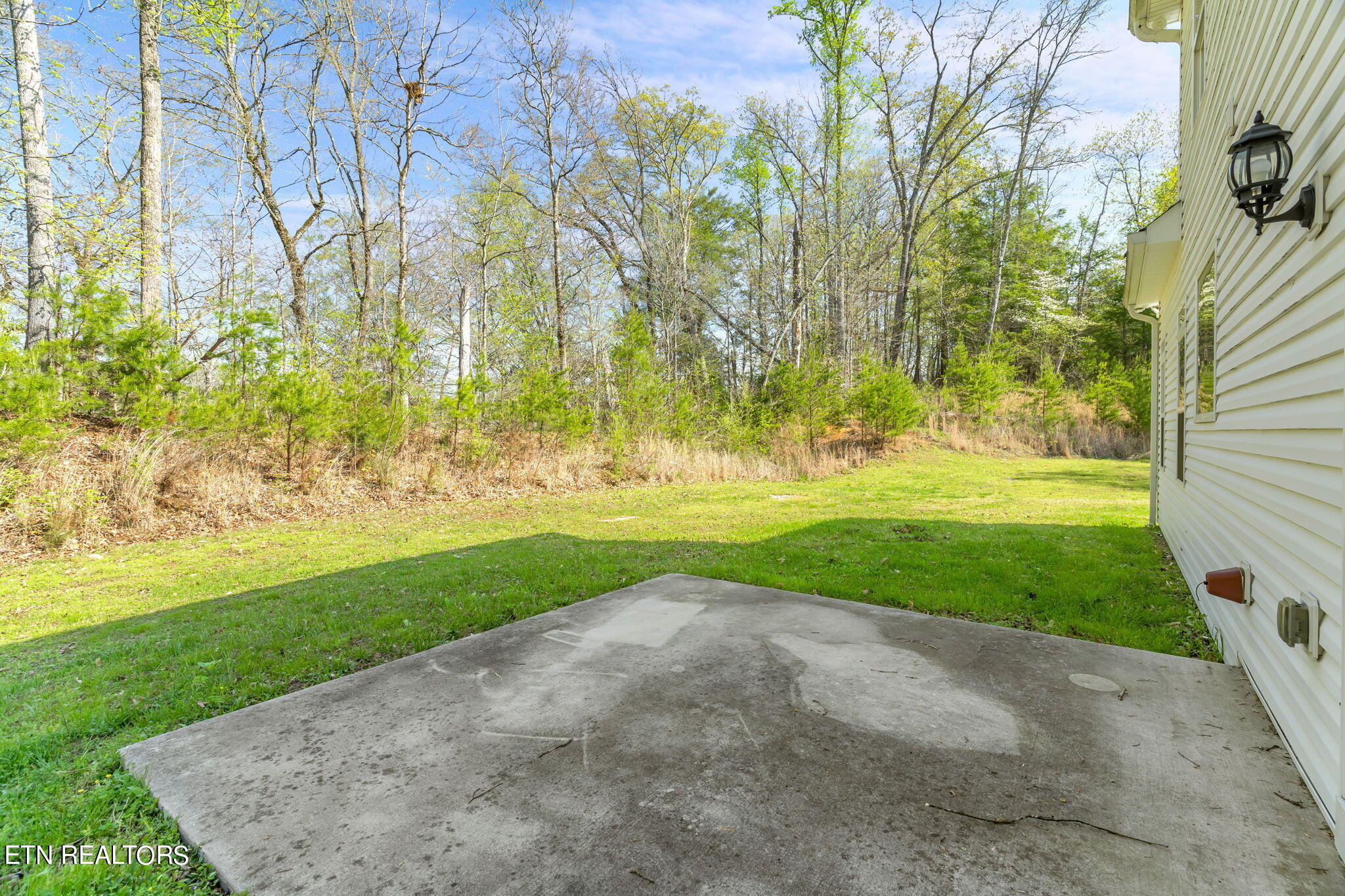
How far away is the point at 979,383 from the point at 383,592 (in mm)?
17017

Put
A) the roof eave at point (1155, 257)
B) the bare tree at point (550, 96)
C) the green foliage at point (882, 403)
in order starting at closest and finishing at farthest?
1. the roof eave at point (1155, 257)
2. the bare tree at point (550, 96)
3. the green foliage at point (882, 403)

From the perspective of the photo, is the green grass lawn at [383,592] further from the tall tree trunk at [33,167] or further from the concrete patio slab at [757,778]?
the tall tree trunk at [33,167]

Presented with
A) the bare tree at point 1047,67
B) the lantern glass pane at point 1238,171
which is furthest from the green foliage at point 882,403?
the lantern glass pane at point 1238,171

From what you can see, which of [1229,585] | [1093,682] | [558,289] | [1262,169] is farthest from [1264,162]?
[558,289]

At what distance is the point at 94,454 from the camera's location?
6.64 meters

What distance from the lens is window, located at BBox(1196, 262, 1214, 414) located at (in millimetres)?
3785

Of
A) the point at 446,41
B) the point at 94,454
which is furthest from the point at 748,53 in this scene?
the point at 94,454

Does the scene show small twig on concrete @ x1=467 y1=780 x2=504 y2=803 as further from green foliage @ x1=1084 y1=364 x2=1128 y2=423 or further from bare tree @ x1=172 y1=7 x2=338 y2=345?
green foliage @ x1=1084 y1=364 x2=1128 y2=423

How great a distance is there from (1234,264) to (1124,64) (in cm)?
1925

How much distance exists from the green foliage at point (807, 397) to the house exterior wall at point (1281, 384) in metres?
9.30

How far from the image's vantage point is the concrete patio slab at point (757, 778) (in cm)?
147

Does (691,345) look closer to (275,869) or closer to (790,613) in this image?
(790,613)

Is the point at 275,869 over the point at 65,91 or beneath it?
beneath

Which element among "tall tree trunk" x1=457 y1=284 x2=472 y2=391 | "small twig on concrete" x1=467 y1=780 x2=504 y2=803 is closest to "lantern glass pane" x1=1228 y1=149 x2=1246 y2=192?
"small twig on concrete" x1=467 y1=780 x2=504 y2=803
